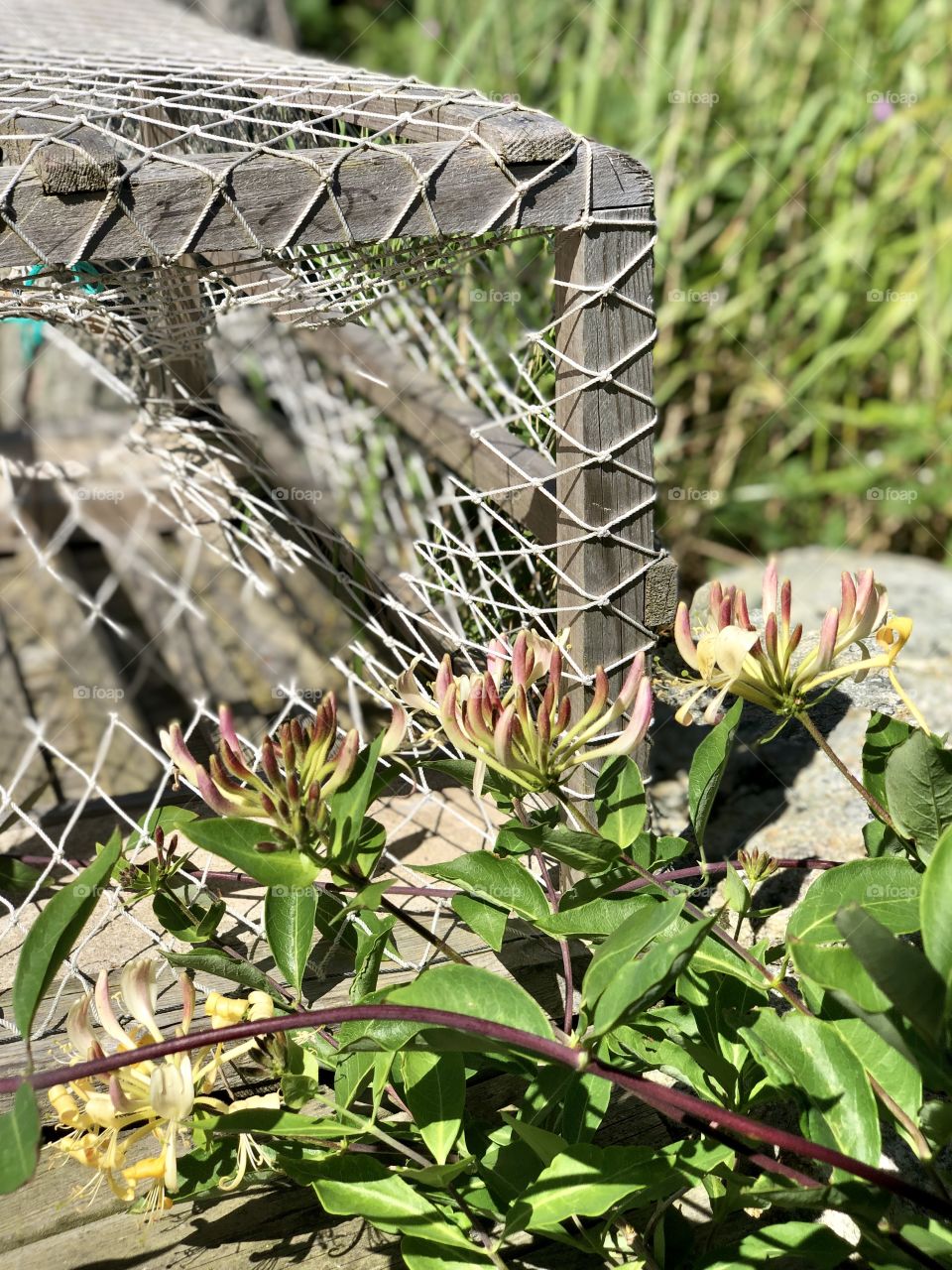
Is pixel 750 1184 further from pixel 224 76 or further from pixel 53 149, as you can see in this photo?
pixel 224 76

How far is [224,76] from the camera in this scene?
1.23 metres

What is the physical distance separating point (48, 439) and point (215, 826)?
226 cm

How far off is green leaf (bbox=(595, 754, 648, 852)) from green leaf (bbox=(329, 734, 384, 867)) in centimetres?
24

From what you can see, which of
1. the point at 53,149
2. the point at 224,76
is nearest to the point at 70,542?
the point at 224,76

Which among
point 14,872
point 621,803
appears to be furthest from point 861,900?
point 14,872

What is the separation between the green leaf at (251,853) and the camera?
0.70m

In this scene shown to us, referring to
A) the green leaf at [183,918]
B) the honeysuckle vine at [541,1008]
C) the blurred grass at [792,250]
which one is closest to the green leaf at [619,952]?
the honeysuckle vine at [541,1008]

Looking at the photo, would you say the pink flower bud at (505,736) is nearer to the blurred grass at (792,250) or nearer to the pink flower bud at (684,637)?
the pink flower bud at (684,637)

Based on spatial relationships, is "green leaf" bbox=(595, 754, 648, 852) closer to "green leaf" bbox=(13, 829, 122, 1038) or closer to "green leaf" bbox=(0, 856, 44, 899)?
"green leaf" bbox=(13, 829, 122, 1038)

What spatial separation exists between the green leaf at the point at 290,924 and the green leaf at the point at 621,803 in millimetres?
243

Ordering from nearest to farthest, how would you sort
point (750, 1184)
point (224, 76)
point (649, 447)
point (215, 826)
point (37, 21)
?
point (215, 826)
point (750, 1184)
point (649, 447)
point (224, 76)
point (37, 21)

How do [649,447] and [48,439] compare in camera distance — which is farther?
[48,439]

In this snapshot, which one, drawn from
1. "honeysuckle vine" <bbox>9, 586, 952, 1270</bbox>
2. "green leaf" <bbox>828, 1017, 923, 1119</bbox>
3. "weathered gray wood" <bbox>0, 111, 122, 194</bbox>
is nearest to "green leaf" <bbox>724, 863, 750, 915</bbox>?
"honeysuckle vine" <bbox>9, 586, 952, 1270</bbox>

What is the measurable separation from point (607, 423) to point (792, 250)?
7.53 ft
